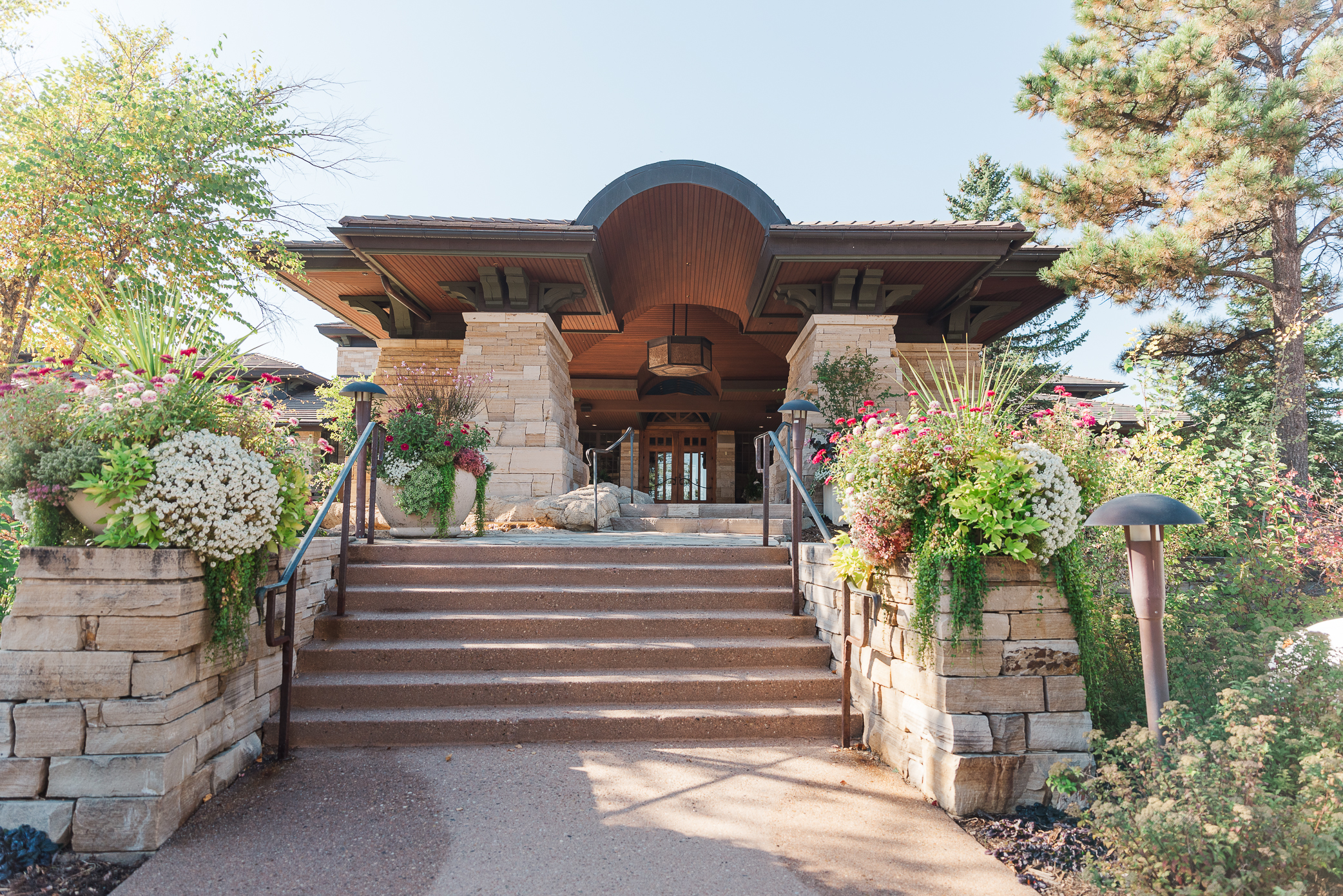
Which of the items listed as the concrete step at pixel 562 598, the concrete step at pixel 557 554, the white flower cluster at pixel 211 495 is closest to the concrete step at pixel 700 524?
the concrete step at pixel 557 554

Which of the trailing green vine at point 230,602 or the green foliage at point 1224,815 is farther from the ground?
the trailing green vine at point 230,602

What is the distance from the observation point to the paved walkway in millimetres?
2129

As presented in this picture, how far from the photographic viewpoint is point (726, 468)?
16.1 meters

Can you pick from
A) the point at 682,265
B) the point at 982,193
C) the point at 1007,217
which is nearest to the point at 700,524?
the point at 682,265

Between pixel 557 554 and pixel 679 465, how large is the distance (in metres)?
11.5

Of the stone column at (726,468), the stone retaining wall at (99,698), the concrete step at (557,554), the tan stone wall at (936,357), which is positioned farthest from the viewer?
the stone column at (726,468)

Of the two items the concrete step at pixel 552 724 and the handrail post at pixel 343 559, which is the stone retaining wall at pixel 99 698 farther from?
the handrail post at pixel 343 559

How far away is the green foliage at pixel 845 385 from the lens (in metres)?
8.00

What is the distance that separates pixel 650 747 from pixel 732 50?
26.5ft

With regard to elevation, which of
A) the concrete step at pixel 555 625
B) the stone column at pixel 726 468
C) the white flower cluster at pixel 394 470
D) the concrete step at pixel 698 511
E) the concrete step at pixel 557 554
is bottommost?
the concrete step at pixel 555 625

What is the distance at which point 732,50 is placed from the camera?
8.00 m

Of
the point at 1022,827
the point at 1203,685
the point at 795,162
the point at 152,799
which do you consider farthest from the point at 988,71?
the point at 152,799

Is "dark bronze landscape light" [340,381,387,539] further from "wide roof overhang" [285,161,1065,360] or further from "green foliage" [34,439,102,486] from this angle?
"wide roof overhang" [285,161,1065,360]

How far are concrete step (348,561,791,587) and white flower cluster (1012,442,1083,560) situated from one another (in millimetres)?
1964
